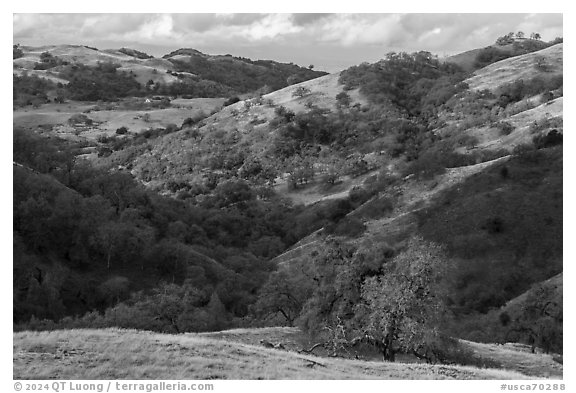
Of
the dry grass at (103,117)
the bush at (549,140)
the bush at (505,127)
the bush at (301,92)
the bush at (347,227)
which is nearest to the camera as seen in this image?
the bush at (347,227)

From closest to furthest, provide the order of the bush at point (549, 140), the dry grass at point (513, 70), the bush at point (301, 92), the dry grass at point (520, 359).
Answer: the dry grass at point (520, 359) → the bush at point (549, 140) → the dry grass at point (513, 70) → the bush at point (301, 92)

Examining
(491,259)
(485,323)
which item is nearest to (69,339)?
(485,323)

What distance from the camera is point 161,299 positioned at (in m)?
Answer: 33.7

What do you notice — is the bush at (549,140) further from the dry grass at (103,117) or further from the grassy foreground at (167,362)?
the dry grass at (103,117)

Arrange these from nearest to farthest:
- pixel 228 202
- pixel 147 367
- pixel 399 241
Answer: pixel 147 367 → pixel 399 241 → pixel 228 202

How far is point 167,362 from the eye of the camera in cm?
1847

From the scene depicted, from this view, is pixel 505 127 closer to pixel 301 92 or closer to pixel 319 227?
pixel 319 227

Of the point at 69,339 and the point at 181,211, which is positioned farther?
the point at 181,211

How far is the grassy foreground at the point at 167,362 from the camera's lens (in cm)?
1749

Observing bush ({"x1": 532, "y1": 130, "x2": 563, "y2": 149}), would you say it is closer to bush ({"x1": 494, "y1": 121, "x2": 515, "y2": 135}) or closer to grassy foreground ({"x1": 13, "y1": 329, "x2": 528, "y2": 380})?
bush ({"x1": 494, "y1": 121, "x2": 515, "y2": 135})

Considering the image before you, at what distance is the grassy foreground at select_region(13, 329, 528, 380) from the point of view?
17489 mm

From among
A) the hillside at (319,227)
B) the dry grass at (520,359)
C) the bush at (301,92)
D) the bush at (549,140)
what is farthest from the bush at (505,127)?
the dry grass at (520,359)

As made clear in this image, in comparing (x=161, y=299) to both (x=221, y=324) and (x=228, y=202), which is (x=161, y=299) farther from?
(x=228, y=202)

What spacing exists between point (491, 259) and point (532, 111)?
4643cm
